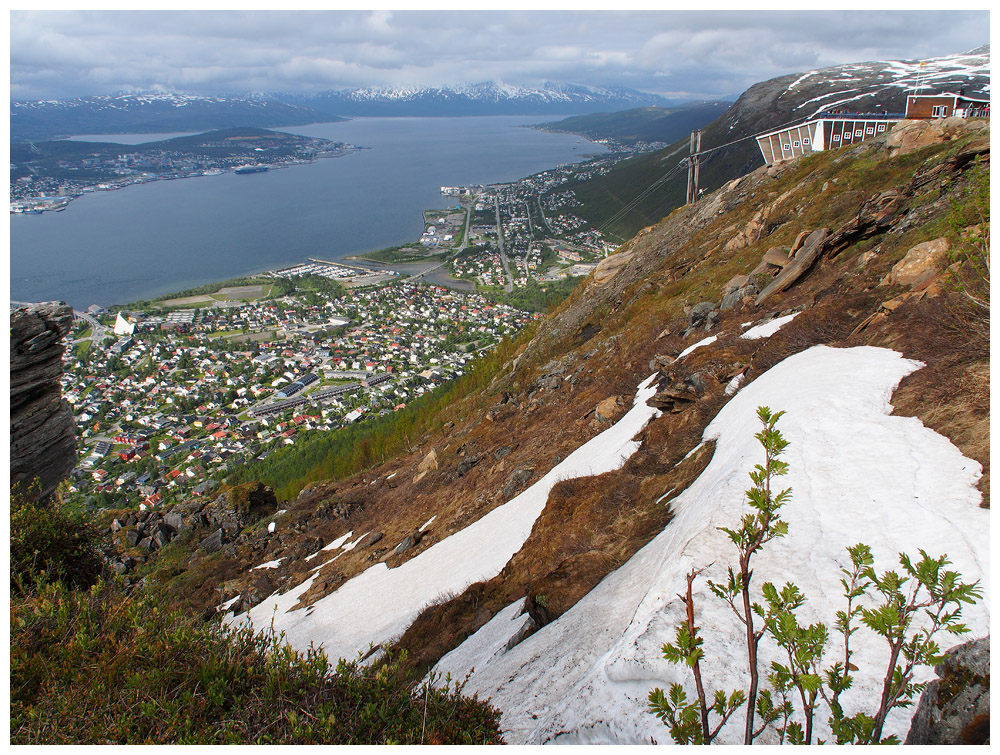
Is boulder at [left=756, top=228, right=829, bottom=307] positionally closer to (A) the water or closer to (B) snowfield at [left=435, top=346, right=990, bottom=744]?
(B) snowfield at [left=435, top=346, right=990, bottom=744]

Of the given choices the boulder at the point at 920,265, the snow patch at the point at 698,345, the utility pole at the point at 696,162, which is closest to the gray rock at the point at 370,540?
the snow patch at the point at 698,345

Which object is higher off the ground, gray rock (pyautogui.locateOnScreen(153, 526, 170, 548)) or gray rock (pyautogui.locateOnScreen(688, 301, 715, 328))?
gray rock (pyautogui.locateOnScreen(688, 301, 715, 328))

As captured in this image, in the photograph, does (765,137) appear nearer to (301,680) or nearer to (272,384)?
(301,680)

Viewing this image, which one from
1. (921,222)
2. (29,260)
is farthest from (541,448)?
(29,260)

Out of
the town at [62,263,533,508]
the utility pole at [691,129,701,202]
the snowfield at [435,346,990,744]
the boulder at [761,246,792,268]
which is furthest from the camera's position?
the town at [62,263,533,508]

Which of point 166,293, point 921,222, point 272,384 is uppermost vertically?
point 921,222

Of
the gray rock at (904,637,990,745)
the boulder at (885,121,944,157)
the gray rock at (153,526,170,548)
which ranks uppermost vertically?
the boulder at (885,121,944,157)

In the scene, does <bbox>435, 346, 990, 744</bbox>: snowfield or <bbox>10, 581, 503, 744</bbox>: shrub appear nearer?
<bbox>10, 581, 503, 744</bbox>: shrub

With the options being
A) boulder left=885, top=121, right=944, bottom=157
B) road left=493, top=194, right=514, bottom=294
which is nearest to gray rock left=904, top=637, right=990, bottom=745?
boulder left=885, top=121, right=944, bottom=157
